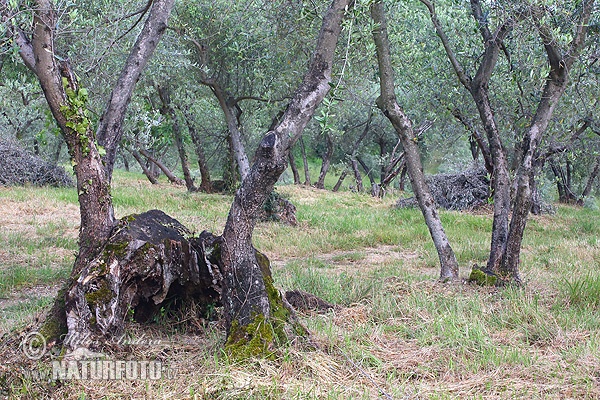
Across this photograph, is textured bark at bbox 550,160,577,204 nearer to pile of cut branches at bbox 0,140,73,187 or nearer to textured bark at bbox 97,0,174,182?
pile of cut branches at bbox 0,140,73,187

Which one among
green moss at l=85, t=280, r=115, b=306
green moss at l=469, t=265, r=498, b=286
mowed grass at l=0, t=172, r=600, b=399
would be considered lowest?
mowed grass at l=0, t=172, r=600, b=399

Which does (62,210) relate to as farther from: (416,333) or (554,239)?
(554,239)

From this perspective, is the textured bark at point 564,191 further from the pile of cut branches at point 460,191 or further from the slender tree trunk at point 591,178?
the pile of cut branches at point 460,191

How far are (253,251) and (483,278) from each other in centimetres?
341

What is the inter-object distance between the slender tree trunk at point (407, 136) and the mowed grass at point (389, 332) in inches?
15.4

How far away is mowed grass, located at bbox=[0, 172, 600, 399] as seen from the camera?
A: 3.76 meters

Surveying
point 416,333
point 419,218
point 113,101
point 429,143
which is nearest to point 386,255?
point 419,218

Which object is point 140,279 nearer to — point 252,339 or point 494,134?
point 252,339

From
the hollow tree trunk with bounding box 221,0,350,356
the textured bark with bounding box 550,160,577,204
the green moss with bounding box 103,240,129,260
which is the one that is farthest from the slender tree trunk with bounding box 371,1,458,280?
the textured bark with bounding box 550,160,577,204

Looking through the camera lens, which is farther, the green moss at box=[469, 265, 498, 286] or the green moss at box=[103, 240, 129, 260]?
the green moss at box=[469, 265, 498, 286]

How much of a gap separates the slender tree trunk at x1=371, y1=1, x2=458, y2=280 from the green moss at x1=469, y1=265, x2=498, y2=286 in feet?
0.75

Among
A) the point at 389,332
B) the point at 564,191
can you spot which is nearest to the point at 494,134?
the point at 389,332

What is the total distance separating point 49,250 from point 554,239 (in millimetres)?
9754

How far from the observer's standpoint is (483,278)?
693cm
